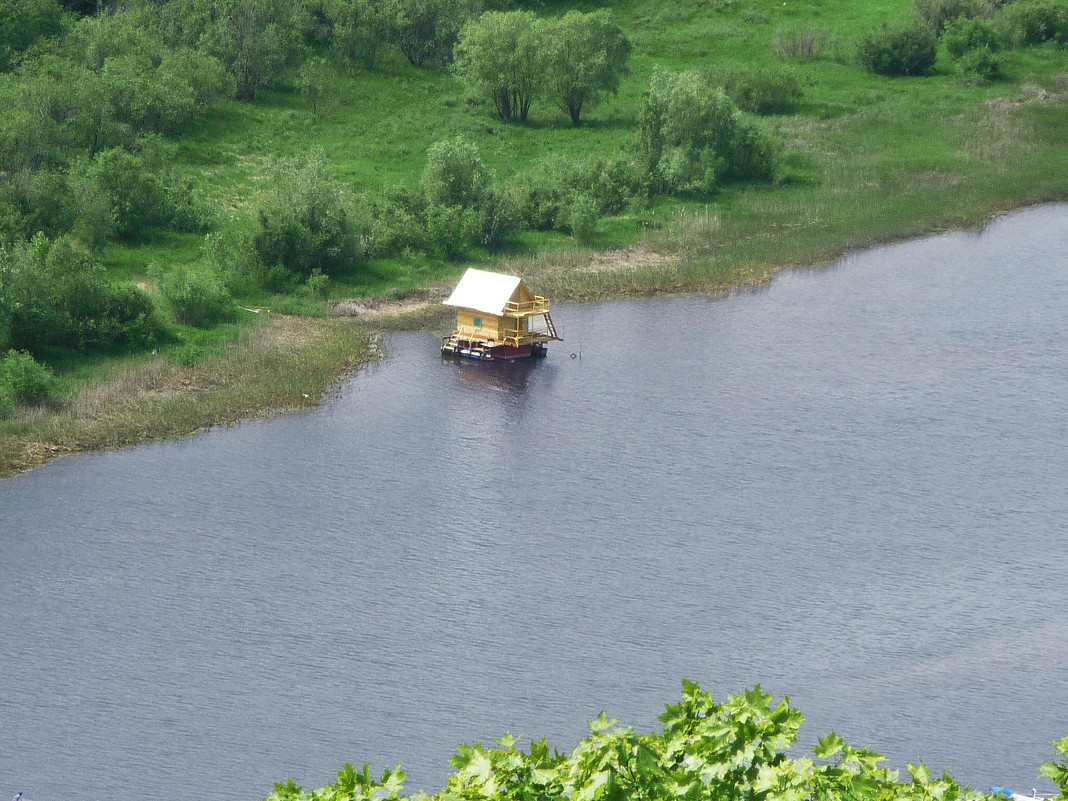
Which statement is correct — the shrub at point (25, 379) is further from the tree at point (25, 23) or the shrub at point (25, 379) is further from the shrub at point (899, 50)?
the shrub at point (899, 50)

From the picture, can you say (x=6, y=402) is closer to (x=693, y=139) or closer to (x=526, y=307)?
(x=526, y=307)

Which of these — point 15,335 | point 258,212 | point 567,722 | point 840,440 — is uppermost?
point 258,212

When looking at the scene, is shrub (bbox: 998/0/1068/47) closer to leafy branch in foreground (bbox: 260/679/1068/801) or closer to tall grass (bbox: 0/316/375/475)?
tall grass (bbox: 0/316/375/475)

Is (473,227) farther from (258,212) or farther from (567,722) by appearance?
(567,722)

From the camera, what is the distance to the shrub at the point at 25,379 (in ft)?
225

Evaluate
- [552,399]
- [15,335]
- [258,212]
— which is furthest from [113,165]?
[552,399]

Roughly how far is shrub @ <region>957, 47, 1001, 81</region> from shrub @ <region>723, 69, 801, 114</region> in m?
19.2

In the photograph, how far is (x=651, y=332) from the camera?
274ft

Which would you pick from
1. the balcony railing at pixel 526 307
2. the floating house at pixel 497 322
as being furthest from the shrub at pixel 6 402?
the balcony railing at pixel 526 307

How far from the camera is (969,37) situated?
134m

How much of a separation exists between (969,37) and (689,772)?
124920 mm

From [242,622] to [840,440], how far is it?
31.2 m

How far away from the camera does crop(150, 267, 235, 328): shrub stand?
260ft

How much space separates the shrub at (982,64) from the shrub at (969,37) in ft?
4.72
